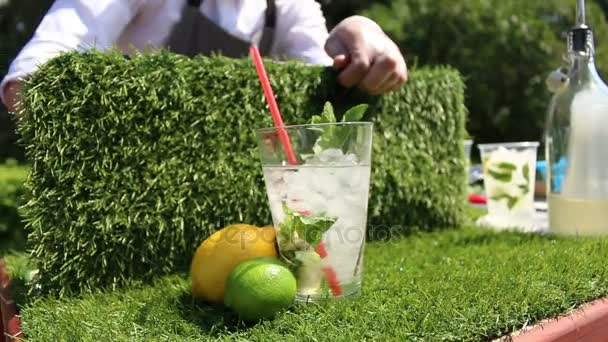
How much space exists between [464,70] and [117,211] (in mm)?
4386

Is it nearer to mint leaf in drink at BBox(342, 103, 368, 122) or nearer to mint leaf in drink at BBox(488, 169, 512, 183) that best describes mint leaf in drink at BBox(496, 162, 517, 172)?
mint leaf in drink at BBox(488, 169, 512, 183)

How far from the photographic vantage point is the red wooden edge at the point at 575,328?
796mm

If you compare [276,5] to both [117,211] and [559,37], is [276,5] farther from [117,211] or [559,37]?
[559,37]

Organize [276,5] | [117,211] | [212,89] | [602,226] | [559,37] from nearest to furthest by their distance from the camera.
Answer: [117,211] < [212,89] < [602,226] < [276,5] < [559,37]

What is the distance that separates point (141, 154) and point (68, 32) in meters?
0.32

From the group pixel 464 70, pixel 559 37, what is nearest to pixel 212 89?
pixel 464 70

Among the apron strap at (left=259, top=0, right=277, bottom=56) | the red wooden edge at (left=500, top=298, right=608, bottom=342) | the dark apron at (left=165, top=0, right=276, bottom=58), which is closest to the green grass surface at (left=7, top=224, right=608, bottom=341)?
the red wooden edge at (left=500, top=298, right=608, bottom=342)

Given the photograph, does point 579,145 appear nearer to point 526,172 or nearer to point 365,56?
point 526,172

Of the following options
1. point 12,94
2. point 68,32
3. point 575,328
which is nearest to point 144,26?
point 68,32

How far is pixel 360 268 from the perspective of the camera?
0.94m

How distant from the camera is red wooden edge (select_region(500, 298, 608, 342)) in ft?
2.61

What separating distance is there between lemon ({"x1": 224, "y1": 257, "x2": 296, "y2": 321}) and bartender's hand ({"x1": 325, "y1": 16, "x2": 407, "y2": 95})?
1.84 ft

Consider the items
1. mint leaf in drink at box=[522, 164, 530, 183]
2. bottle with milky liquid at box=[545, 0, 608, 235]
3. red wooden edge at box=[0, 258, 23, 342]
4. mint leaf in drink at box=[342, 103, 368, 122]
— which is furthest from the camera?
mint leaf in drink at box=[522, 164, 530, 183]

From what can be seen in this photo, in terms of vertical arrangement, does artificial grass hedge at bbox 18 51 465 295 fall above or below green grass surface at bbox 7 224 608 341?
above
